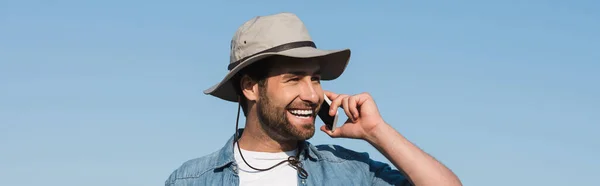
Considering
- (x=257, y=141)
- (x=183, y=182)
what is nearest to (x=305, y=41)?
(x=257, y=141)

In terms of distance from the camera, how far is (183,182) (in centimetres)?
915

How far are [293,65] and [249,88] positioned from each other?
53 centimetres

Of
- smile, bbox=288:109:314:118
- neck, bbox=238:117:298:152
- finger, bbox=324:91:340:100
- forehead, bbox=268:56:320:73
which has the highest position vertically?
forehead, bbox=268:56:320:73

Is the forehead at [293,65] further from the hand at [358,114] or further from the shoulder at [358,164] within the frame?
the shoulder at [358,164]

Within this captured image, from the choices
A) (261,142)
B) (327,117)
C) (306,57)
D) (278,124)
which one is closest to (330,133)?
(327,117)

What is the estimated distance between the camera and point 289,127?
8.81m

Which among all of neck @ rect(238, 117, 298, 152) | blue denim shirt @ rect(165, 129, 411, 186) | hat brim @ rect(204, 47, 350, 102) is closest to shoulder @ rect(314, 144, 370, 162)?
blue denim shirt @ rect(165, 129, 411, 186)

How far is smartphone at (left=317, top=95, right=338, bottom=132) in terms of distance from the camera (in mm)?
8848

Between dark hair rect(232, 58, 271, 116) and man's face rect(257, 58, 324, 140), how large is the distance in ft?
0.27

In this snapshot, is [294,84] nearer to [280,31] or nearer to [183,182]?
[280,31]

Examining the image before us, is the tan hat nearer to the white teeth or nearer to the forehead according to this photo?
the forehead

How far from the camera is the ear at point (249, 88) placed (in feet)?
30.0

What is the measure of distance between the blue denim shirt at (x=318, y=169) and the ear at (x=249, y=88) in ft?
1.41

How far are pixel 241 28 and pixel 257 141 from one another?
0.94m
